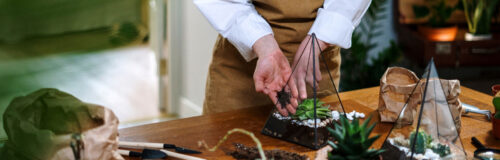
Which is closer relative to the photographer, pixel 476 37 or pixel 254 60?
pixel 254 60

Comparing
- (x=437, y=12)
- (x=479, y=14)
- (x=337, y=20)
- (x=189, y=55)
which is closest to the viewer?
(x=337, y=20)

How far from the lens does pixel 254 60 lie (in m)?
1.56

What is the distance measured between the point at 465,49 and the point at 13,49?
331cm

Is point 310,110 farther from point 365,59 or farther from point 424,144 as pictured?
point 365,59

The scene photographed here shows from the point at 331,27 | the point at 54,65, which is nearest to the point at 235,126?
the point at 331,27

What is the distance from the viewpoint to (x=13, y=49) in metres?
0.15

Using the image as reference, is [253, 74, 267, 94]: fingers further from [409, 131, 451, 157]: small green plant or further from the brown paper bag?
[409, 131, 451, 157]: small green plant

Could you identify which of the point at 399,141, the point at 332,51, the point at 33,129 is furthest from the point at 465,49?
the point at 33,129

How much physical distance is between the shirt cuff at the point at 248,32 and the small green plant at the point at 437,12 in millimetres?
2122

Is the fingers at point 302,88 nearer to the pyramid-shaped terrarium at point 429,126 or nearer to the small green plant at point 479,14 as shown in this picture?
the pyramid-shaped terrarium at point 429,126

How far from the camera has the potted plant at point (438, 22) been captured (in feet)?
10.6

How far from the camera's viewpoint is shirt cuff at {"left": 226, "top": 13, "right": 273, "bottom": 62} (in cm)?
139

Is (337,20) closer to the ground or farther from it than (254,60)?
farther from it

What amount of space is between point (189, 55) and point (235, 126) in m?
2.41
